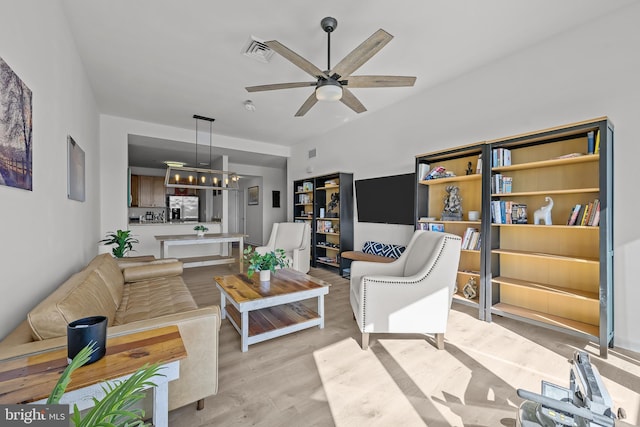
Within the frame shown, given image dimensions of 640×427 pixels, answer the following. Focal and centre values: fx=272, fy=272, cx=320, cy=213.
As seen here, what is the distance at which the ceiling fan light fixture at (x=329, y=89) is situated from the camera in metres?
2.27

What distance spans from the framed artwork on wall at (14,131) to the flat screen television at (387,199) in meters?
3.75

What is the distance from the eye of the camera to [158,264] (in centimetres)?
304

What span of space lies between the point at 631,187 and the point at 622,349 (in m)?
1.34

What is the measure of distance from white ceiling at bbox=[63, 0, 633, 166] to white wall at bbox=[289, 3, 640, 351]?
0.16 m

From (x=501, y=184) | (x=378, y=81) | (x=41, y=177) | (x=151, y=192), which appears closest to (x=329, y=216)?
(x=501, y=184)

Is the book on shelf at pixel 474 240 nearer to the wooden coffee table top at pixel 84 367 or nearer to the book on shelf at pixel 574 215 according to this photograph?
the book on shelf at pixel 574 215

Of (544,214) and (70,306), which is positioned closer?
(70,306)

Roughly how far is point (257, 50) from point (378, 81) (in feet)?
4.25

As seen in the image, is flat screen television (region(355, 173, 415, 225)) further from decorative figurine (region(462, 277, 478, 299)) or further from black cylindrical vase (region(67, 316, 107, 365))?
black cylindrical vase (region(67, 316, 107, 365))

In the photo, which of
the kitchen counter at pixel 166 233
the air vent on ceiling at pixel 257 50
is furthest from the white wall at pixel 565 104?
the kitchen counter at pixel 166 233

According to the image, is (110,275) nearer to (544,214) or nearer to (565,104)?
(544,214)

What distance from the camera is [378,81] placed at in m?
2.30

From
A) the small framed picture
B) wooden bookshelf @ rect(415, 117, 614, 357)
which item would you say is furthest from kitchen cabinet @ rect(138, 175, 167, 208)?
wooden bookshelf @ rect(415, 117, 614, 357)

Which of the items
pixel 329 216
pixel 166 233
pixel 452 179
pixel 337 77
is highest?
pixel 337 77
